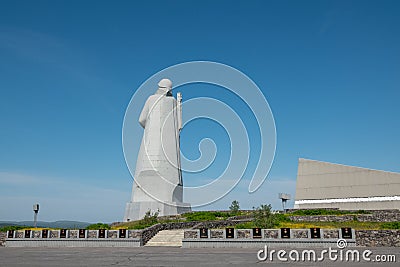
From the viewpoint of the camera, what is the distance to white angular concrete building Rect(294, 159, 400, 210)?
129 ft

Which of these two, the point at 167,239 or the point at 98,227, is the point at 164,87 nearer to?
the point at 98,227

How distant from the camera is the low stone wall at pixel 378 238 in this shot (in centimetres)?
2095

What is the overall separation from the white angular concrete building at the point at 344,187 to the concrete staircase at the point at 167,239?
23291 mm

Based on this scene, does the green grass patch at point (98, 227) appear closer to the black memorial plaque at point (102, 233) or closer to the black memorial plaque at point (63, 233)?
the black memorial plaque at point (102, 233)

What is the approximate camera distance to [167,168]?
3700cm

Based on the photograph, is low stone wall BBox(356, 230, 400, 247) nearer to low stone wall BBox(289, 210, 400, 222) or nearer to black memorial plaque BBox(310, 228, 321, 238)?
black memorial plaque BBox(310, 228, 321, 238)

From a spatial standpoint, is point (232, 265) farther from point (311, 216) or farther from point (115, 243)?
point (311, 216)

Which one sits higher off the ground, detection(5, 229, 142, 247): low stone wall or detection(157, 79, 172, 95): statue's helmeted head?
detection(157, 79, 172, 95): statue's helmeted head

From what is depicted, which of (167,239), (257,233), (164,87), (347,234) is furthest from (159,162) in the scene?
(347,234)

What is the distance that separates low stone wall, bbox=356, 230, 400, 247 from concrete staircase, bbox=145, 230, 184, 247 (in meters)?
10.5

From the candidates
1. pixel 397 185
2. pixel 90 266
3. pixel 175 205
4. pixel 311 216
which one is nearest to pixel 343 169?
pixel 397 185

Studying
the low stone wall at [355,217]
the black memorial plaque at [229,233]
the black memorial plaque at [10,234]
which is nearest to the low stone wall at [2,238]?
the black memorial plaque at [10,234]

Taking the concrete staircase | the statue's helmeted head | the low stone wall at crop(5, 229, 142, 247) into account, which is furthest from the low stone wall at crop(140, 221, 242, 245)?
the statue's helmeted head

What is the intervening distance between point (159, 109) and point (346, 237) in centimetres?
2311
